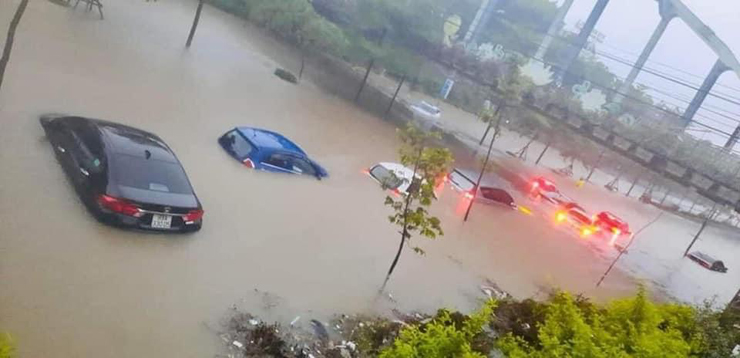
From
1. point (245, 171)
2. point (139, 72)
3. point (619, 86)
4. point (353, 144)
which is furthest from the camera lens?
point (619, 86)

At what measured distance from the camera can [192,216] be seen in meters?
9.62

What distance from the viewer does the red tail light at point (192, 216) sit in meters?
9.49

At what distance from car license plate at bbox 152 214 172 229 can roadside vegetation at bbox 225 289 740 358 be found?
6.48 ft

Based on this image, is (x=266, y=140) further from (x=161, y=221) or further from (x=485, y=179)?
(x=485, y=179)

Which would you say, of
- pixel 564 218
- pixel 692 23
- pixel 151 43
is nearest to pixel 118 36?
pixel 151 43

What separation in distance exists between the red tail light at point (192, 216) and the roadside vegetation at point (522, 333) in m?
2.01

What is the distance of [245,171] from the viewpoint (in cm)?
1423

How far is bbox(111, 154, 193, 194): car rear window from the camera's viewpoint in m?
8.97

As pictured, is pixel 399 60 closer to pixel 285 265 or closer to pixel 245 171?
pixel 245 171

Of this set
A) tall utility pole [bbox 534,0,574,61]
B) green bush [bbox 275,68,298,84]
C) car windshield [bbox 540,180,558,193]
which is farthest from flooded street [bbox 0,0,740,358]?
tall utility pole [bbox 534,0,574,61]

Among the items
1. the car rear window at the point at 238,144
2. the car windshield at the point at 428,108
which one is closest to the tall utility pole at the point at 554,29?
the car windshield at the point at 428,108

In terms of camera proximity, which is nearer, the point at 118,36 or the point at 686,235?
the point at 118,36

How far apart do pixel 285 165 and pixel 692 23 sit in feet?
139

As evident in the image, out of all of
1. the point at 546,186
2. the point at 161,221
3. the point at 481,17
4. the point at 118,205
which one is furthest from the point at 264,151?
the point at 481,17
